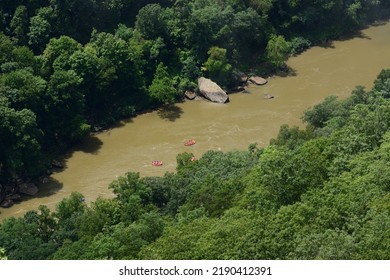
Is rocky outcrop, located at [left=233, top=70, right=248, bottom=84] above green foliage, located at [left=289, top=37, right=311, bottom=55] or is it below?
below

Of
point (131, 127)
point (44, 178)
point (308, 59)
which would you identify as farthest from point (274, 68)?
point (44, 178)

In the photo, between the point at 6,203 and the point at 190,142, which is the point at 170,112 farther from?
the point at 6,203

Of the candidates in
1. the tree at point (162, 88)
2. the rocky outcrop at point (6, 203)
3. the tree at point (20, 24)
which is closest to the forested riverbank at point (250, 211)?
the rocky outcrop at point (6, 203)

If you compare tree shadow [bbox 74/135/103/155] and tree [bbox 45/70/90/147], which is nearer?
tree [bbox 45/70/90/147]

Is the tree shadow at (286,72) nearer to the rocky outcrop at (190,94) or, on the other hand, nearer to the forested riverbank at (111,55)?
the forested riverbank at (111,55)

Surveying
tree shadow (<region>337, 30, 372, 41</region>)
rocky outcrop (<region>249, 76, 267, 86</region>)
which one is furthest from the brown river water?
tree shadow (<region>337, 30, 372, 41</region>)

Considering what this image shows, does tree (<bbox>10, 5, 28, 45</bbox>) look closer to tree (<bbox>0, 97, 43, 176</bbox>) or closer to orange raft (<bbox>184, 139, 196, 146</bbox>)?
tree (<bbox>0, 97, 43, 176</bbox>)
